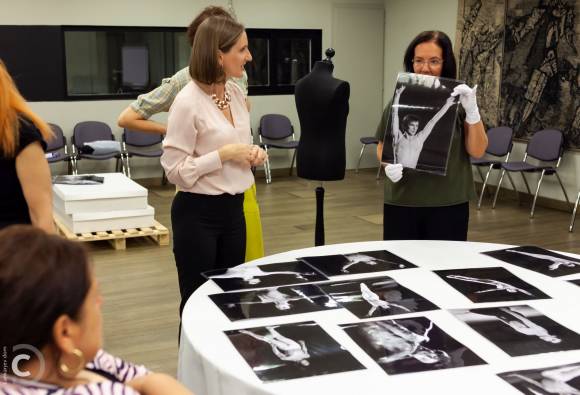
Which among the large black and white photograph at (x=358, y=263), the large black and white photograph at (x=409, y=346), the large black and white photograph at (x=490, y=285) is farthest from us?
the large black and white photograph at (x=358, y=263)

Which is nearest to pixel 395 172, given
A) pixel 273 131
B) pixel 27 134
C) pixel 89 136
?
pixel 27 134

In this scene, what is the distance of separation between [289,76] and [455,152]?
7.16 meters

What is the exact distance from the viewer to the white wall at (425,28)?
7.56 meters

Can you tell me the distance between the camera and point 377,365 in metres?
1.71

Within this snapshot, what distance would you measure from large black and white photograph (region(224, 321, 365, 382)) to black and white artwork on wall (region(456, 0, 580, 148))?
6301 mm

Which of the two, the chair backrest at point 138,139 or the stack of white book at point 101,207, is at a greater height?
the chair backrest at point 138,139

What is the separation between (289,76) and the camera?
9.98 meters

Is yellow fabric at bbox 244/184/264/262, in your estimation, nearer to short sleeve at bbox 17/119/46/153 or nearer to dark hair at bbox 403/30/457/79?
dark hair at bbox 403/30/457/79

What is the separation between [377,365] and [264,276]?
2.55 ft

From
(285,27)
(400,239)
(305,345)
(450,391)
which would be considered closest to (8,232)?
(305,345)

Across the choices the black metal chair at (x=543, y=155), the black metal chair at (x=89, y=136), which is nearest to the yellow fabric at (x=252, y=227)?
the black metal chair at (x=543, y=155)

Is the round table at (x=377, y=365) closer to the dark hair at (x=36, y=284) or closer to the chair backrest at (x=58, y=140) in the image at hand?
the dark hair at (x=36, y=284)

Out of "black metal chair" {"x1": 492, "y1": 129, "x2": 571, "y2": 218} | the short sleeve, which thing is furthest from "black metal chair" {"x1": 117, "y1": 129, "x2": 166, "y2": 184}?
the short sleeve

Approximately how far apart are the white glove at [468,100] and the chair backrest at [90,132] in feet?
20.8
